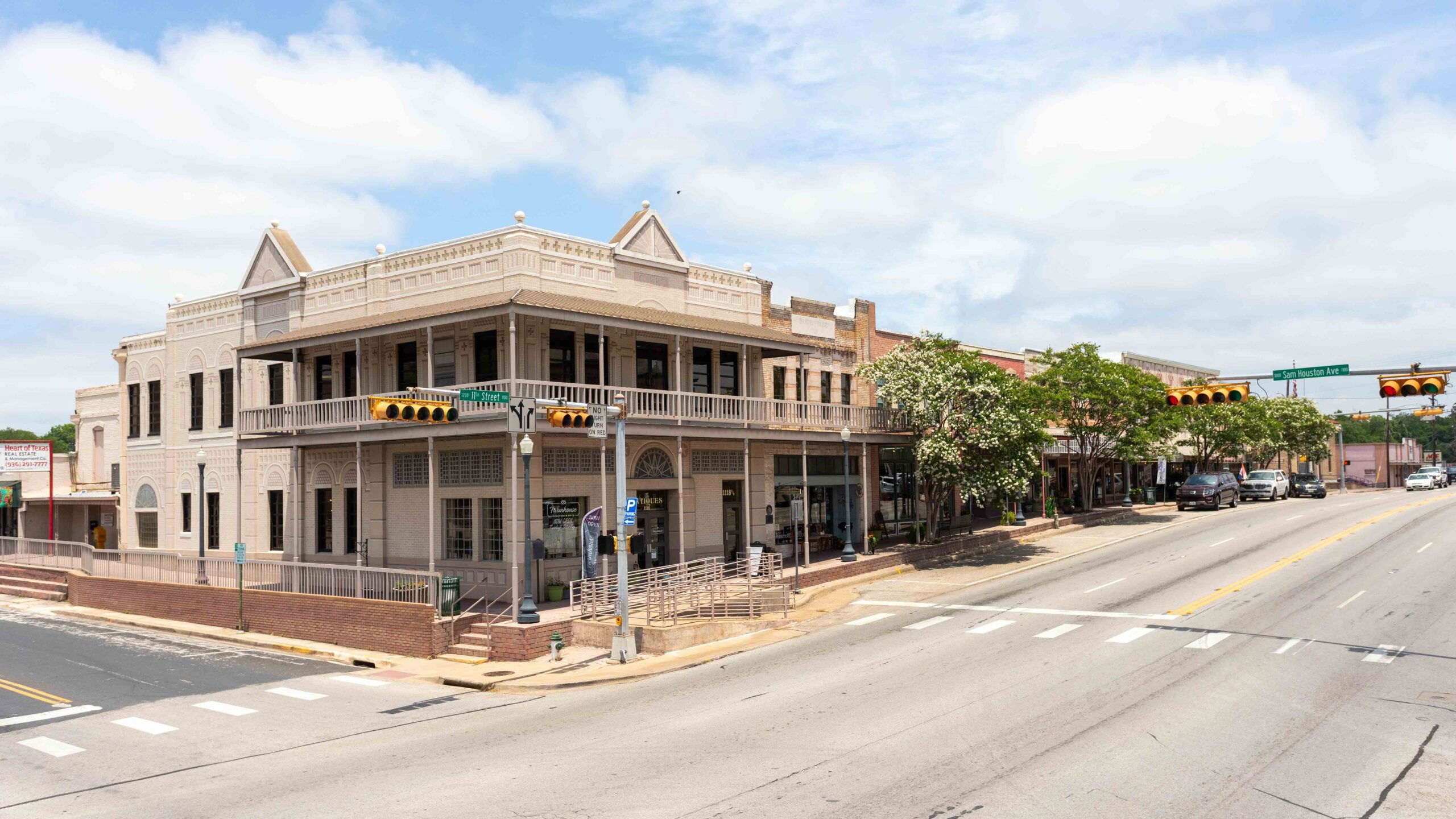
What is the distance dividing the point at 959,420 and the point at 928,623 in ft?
38.3

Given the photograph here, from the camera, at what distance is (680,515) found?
2694 cm

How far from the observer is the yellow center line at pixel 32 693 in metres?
18.4

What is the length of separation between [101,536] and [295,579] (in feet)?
85.2

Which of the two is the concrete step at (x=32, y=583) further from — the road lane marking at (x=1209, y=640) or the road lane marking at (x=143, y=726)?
the road lane marking at (x=1209, y=640)

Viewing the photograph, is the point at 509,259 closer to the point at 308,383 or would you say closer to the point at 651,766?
the point at 308,383

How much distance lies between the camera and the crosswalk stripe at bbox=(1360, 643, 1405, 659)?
1752 centimetres

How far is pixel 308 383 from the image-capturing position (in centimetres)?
3303

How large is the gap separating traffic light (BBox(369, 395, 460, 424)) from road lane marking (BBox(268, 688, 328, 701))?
525cm

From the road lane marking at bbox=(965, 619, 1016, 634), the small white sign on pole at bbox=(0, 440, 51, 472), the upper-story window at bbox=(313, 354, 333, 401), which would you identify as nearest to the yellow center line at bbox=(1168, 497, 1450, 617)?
the road lane marking at bbox=(965, 619, 1016, 634)

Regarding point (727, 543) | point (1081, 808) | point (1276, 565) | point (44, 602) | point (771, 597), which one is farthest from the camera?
point (44, 602)

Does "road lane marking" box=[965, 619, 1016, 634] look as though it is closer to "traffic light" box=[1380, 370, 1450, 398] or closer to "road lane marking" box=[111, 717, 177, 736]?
"traffic light" box=[1380, 370, 1450, 398]

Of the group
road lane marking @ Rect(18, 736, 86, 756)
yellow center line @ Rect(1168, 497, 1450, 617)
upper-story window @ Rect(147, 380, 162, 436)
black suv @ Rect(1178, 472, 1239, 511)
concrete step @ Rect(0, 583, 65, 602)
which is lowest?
concrete step @ Rect(0, 583, 65, 602)

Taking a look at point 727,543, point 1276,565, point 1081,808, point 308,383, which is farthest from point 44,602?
point 1276,565

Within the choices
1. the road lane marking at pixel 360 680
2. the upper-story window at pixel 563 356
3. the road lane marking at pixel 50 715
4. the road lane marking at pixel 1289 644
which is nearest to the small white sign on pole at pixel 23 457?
the upper-story window at pixel 563 356
